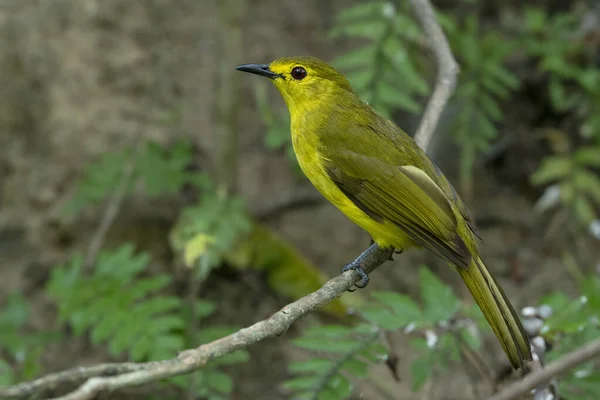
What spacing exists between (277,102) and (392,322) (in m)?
3.01

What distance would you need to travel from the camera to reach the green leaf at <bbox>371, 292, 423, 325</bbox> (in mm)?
2762

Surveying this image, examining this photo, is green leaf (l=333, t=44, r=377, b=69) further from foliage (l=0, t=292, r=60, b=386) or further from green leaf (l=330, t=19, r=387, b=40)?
foliage (l=0, t=292, r=60, b=386)

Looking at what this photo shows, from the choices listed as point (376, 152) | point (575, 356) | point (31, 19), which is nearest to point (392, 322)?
point (376, 152)

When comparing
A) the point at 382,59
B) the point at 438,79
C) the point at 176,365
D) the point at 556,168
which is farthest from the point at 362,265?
the point at 556,168

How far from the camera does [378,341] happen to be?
284 centimetres

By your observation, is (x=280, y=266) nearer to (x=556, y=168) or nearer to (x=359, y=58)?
(x=359, y=58)

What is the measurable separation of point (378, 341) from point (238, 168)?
2.47 metres

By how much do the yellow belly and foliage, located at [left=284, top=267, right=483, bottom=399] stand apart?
0.22 m

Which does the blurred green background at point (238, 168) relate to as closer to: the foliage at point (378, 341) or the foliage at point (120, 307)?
the foliage at point (120, 307)

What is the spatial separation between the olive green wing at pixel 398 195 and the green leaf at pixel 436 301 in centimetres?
25

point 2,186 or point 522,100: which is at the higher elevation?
point 522,100

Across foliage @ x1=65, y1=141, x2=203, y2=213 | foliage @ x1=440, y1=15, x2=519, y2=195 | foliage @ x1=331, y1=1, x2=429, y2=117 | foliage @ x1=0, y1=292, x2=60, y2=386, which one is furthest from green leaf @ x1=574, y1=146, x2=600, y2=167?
foliage @ x1=0, y1=292, x2=60, y2=386

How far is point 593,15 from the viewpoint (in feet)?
16.7

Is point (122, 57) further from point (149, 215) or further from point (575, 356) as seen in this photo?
point (575, 356)
